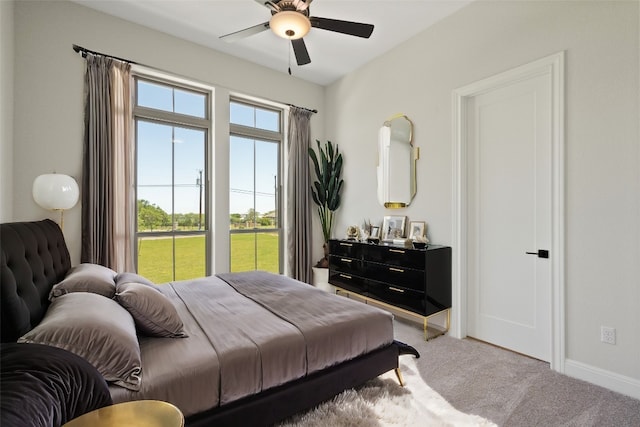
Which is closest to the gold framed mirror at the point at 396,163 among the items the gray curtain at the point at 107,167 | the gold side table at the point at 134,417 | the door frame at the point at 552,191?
the door frame at the point at 552,191

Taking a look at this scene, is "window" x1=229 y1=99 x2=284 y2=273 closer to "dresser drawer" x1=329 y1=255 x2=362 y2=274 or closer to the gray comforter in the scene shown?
"dresser drawer" x1=329 y1=255 x2=362 y2=274

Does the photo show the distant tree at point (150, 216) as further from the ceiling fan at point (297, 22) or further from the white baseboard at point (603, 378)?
the white baseboard at point (603, 378)

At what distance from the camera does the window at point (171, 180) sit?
349 cm

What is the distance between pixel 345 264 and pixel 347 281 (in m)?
0.21

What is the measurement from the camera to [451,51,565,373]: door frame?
2334mm

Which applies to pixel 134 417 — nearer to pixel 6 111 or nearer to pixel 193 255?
pixel 6 111

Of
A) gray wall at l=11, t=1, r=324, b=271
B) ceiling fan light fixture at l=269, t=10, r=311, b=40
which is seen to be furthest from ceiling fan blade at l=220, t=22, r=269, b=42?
gray wall at l=11, t=1, r=324, b=271

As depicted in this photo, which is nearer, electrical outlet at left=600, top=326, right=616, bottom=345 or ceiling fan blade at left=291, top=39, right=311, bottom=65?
electrical outlet at left=600, top=326, right=616, bottom=345

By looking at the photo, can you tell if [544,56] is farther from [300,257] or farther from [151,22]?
[151,22]

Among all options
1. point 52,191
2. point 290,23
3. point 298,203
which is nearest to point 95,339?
point 52,191

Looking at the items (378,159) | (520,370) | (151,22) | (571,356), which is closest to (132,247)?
(151,22)

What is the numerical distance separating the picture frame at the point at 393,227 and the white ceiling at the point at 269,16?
6.83 feet

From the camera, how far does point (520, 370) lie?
2367 mm

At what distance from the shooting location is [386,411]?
Result: 1.76 metres
